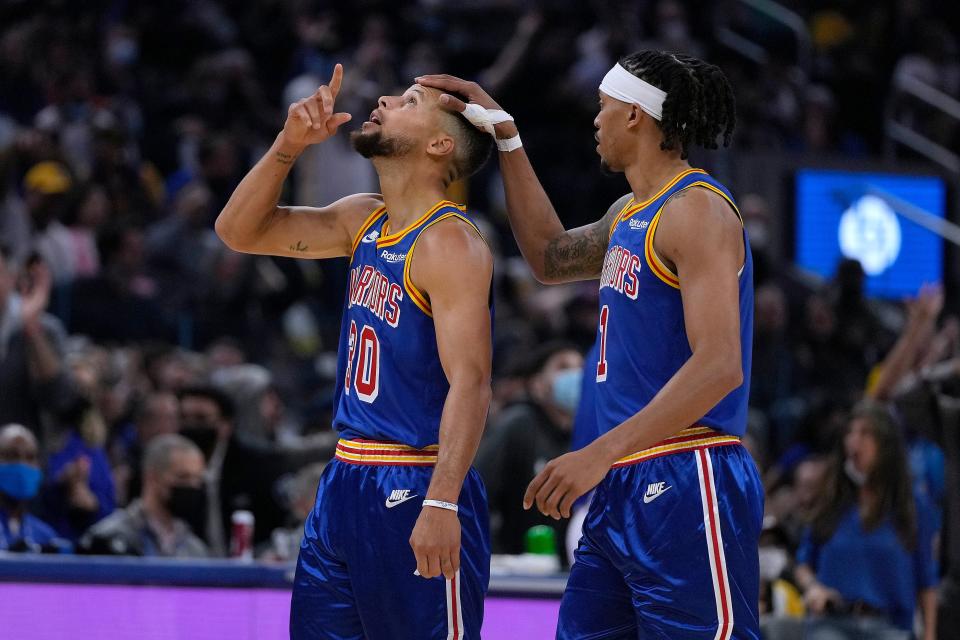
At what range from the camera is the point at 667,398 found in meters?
3.63

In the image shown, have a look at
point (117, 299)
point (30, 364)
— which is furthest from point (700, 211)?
point (117, 299)

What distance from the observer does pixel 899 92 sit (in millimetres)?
15383

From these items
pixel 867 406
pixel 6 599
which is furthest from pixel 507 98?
pixel 6 599

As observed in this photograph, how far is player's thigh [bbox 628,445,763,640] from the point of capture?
3713 millimetres

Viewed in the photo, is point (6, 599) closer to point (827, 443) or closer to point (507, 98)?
point (827, 443)

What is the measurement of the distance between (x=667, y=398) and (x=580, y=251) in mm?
935

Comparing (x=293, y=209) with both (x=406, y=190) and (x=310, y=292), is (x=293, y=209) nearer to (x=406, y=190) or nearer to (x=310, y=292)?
(x=406, y=190)

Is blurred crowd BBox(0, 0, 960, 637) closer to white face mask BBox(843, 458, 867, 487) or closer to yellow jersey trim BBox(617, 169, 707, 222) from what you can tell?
white face mask BBox(843, 458, 867, 487)

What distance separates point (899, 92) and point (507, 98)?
13.6ft

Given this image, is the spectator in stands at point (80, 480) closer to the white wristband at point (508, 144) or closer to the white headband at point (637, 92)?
the white wristband at point (508, 144)

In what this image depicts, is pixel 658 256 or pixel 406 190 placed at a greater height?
pixel 406 190

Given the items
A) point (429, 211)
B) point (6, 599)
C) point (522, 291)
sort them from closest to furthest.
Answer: point (429, 211), point (6, 599), point (522, 291)

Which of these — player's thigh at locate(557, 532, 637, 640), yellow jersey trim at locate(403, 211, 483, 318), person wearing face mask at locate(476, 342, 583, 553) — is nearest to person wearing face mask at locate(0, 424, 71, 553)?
person wearing face mask at locate(476, 342, 583, 553)

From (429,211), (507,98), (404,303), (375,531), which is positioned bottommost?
(375,531)
